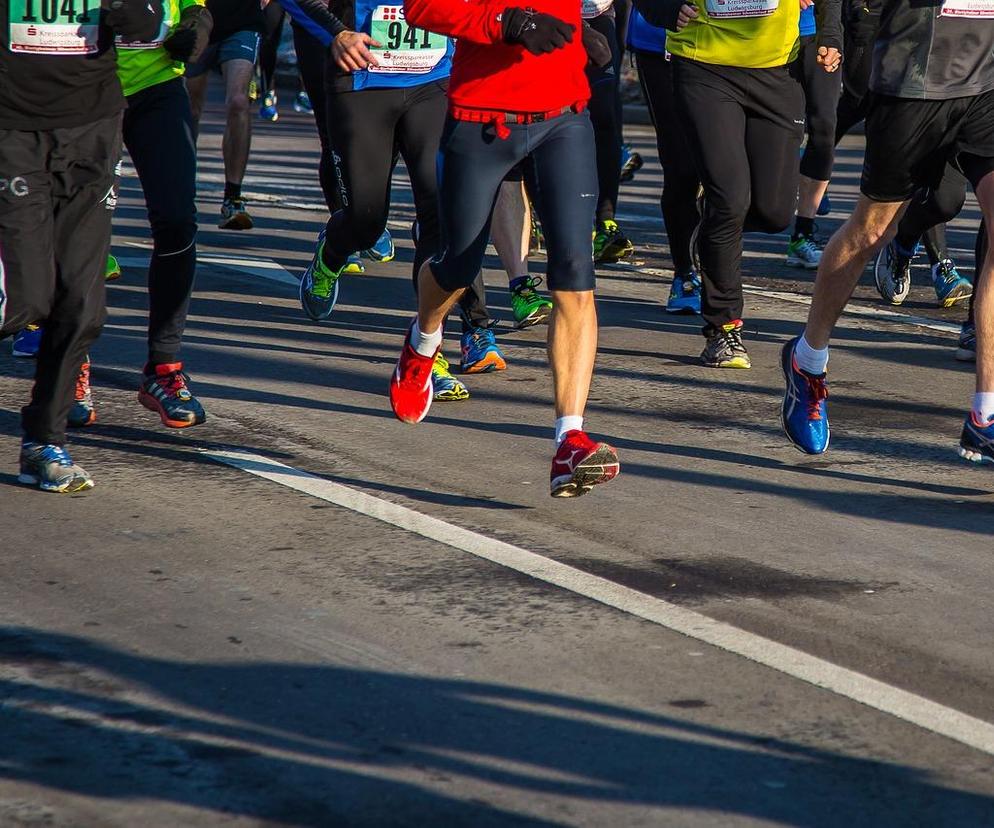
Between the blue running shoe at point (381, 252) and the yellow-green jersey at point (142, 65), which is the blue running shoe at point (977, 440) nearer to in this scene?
the yellow-green jersey at point (142, 65)

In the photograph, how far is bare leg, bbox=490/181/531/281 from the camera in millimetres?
8234

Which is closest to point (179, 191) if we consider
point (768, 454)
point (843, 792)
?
point (768, 454)

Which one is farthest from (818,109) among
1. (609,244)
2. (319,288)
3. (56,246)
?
(56,246)

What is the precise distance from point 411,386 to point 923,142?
6.27ft

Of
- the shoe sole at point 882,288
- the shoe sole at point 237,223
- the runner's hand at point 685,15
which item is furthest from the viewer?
the shoe sole at point 237,223

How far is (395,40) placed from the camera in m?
6.83

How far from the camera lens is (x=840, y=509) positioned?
216 inches

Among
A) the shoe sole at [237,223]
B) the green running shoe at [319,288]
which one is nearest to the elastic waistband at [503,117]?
the green running shoe at [319,288]

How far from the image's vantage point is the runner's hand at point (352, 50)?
667 cm

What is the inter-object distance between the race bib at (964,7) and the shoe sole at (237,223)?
6.73m

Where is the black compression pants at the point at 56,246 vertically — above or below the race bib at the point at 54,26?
below

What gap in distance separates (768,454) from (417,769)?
2981 mm

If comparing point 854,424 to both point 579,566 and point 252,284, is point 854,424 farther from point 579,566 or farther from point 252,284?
point 252,284

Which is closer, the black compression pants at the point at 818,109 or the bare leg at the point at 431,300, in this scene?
the bare leg at the point at 431,300
